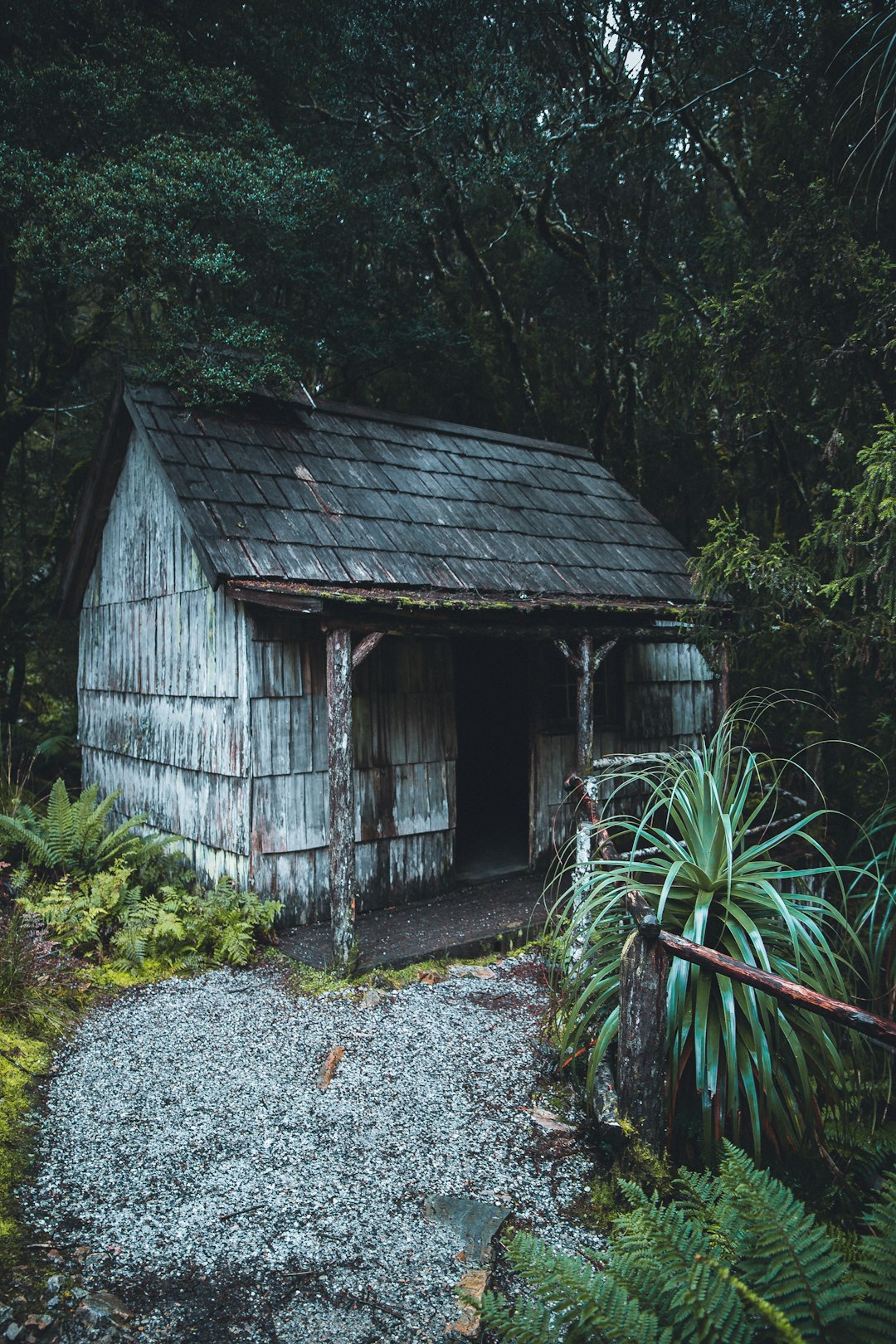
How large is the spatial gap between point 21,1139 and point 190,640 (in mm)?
4529

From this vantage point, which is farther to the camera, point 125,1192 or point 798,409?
point 798,409

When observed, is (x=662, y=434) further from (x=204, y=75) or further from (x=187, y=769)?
(x=187, y=769)

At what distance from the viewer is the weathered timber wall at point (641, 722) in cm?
888

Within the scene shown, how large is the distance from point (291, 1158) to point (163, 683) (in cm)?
533

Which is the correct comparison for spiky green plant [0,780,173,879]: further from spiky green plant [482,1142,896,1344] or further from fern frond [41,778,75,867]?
spiky green plant [482,1142,896,1344]

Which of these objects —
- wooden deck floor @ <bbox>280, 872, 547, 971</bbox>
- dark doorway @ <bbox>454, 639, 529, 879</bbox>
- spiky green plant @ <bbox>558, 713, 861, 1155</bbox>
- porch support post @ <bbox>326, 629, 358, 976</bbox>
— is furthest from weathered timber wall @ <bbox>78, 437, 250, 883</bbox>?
dark doorway @ <bbox>454, 639, 529, 879</bbox>

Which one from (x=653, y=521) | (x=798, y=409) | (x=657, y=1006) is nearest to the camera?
(x=657, y=1006)

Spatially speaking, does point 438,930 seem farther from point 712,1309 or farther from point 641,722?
point 712,1309

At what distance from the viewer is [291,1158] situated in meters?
3.62

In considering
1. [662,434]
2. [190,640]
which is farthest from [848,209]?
[662,434]

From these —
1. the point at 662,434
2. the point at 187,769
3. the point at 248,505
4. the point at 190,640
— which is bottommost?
the point at 187,769

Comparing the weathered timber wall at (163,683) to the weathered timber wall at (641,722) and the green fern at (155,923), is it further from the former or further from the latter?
the weathered timber wall at (641,722)

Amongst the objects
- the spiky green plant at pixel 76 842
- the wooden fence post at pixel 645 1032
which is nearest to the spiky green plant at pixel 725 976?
the wooden fence post at pixel 645 1032

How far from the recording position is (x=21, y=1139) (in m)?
3.70
